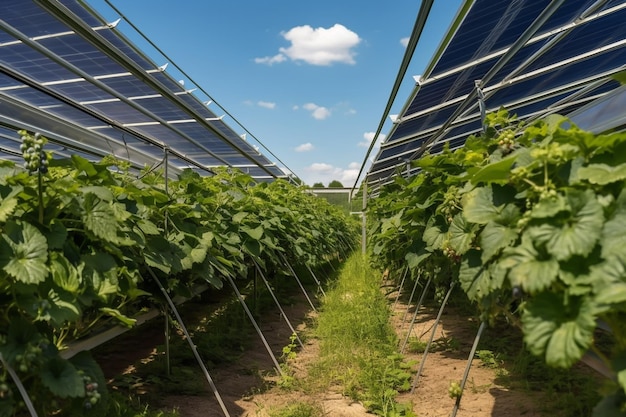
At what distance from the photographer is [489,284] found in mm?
1972

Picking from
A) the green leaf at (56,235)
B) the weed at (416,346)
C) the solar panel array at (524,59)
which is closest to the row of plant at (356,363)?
the weed at (416,346)

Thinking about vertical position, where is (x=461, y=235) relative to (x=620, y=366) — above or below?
above

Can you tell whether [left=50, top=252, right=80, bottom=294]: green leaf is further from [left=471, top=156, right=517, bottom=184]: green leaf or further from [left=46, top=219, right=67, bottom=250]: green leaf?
[left=471, top=156, right=517, bottom=184]: green leaf

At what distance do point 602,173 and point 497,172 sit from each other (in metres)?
0.40

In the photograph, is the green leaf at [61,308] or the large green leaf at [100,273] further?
the large green leaf at [100,273]

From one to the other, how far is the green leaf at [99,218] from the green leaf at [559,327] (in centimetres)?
150

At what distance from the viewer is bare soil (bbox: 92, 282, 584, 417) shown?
318cm

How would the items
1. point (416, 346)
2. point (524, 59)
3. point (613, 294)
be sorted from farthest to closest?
1. point (524, 59)
2. point (416, 346)
3. point (613, 294)

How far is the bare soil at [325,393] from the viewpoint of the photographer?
318 centimetres

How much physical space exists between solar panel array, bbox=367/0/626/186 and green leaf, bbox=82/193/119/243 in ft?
9.82

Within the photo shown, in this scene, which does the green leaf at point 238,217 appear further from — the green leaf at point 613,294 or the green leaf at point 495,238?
the green leaf at point 613,294

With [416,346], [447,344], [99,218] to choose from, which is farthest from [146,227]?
[447,344]

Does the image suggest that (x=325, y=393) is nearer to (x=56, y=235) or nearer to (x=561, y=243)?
(x=56, y=235)

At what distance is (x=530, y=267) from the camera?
1488 mm
